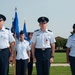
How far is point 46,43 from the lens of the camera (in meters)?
8.59

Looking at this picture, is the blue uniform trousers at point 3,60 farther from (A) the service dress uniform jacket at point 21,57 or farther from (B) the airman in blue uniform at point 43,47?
(A) the service dress uniform jacket at point 21,57

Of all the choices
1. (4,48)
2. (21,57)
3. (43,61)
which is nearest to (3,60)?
(4,48)

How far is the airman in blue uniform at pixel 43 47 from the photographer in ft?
27.9

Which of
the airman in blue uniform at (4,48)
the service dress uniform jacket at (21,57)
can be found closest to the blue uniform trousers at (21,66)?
the service dress uniform jacket at (21,57)

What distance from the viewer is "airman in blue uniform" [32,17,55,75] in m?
8.50

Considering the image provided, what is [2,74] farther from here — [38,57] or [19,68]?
[19,68]

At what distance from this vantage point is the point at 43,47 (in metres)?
8.52

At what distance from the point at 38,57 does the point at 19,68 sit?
2.35 metres

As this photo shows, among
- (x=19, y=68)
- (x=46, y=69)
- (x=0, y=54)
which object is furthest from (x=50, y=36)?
(x=19, y=68)

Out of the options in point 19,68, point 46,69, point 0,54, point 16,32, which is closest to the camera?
point 0,54

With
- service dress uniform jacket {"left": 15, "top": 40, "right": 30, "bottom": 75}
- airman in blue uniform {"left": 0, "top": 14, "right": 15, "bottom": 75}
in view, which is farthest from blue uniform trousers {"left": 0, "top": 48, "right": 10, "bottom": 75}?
service dress uniform jacket {"left": 15, "top": 40, "right": 30, "bottom": 75}

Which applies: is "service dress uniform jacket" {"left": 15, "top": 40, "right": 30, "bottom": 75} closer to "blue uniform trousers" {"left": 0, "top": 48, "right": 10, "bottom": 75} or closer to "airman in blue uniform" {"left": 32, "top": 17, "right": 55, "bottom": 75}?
"airman in blue uniform" {"left": 32, "top": 17, "right": 55, "bottom": 75}

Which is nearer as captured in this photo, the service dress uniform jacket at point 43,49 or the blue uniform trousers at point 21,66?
the service dress uniform jacket at point 43,49

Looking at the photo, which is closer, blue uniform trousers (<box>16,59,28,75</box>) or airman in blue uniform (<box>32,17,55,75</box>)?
airman in blue uniform (<box>32,17,55,75</box>)
